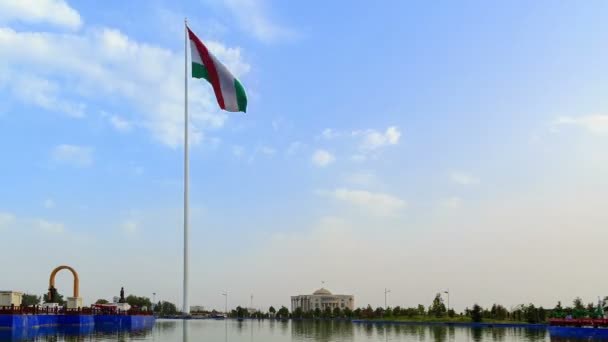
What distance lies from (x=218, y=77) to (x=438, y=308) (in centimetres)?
14867

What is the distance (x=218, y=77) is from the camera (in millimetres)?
26375

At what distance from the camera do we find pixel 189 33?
85.1ft

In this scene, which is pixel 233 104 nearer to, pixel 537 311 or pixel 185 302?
pixel 185 302

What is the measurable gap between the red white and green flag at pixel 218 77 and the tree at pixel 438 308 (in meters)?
147

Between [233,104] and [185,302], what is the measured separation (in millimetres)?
9289

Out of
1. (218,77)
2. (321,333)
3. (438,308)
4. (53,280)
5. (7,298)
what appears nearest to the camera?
(218,77)

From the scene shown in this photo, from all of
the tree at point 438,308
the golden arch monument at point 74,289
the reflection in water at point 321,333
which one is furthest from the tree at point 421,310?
the golden arch monument at point 74,289

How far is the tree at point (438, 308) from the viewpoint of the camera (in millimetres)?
161000

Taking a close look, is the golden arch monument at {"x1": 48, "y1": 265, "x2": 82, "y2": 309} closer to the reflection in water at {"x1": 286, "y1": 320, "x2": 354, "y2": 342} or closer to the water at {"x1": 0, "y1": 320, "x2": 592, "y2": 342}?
the water at {"x1": 0, "y1": 320, "x2": 592, "y2": 342}

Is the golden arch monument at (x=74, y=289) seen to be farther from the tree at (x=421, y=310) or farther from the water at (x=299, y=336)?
the tree at (x=421, y=310)

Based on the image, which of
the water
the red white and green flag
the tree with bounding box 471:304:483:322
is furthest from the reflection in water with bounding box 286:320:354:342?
the red white and green flag

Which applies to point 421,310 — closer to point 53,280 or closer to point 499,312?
point 499,312

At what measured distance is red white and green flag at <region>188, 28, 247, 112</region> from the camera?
26.1 m

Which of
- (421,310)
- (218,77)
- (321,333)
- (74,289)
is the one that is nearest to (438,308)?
(421,310)
